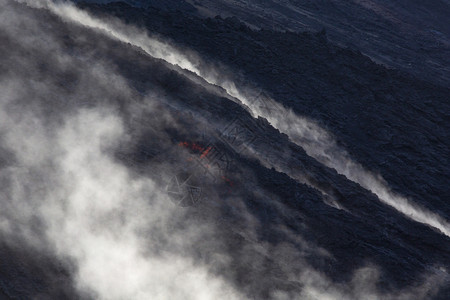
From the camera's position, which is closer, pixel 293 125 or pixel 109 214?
pixel 109 214

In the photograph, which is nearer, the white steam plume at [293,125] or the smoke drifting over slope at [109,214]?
the smoke drifting over slope at [109,214]

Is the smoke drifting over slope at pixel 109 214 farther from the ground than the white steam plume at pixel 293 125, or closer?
closer

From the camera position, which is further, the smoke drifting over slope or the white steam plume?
the white steam plume

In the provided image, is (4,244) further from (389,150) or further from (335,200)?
(389,150)

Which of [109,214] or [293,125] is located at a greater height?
[293,125]
